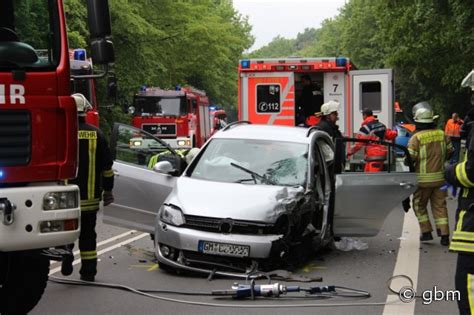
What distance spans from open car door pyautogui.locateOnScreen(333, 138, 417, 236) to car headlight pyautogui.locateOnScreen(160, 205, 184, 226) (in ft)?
7.28

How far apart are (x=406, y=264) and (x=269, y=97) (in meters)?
7.98

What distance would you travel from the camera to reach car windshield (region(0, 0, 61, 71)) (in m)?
5.47

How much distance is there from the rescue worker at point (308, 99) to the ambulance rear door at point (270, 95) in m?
0.46

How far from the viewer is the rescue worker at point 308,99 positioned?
16.5 meters

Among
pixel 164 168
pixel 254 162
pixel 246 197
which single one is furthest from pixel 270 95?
pixel 246 197

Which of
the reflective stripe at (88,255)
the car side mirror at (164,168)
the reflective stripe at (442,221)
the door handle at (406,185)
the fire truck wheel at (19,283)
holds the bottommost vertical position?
the reflective stripe at (442,221)

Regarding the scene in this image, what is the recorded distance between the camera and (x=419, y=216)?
33.9 ft

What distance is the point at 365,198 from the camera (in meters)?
9.30

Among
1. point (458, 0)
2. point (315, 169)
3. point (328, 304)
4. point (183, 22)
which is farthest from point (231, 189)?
point (183, 22)

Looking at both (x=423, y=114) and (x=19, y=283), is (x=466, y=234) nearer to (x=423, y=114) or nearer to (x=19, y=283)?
(x=19, y=283)

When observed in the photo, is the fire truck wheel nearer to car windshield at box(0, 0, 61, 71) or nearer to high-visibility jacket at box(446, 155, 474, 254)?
car windshield at box(0, 0, 61, 71)

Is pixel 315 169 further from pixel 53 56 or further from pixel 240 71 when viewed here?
pixel 240 71

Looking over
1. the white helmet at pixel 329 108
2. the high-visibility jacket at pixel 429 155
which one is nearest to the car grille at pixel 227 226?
the high-visibility jacket at pixel 429 155

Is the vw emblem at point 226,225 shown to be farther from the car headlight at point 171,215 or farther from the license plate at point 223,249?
the car headlight at point 171,215
